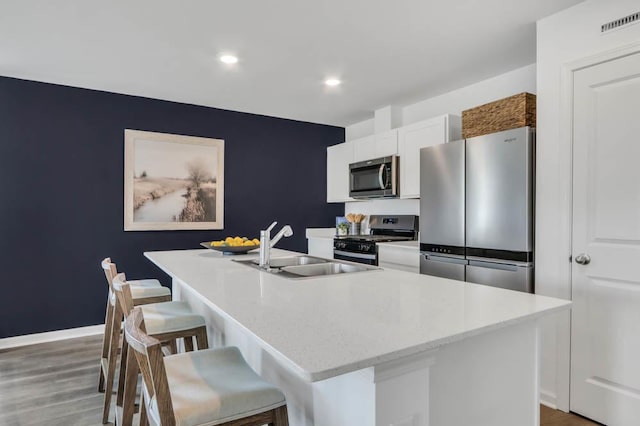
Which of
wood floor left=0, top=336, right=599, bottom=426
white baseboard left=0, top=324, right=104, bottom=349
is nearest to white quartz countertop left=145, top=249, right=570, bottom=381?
wood floor left=0, top=336, right=599, bottom=426

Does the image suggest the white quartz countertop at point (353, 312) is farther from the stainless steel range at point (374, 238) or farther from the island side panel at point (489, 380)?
the stainless steel range at point (374, 238)

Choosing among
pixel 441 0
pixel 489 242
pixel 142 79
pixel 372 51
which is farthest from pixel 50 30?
pixel 489 242

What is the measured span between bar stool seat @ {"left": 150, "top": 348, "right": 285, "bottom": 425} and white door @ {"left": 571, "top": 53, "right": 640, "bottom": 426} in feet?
6.35

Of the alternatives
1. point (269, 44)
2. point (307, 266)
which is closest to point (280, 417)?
point (307, 266)

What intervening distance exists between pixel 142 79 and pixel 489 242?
10.6ft

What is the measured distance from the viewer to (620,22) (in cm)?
209

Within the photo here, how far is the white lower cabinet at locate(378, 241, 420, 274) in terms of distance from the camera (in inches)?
136

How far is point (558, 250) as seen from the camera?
234cm

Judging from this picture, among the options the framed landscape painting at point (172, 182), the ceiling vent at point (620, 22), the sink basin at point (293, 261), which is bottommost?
the sink basin at point (293, 261)

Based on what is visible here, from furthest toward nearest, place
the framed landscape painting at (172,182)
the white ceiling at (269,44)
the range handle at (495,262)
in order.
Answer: the framed landscape painting at (172,182), the range handle at (495,262), the white ceiling at (269,44)

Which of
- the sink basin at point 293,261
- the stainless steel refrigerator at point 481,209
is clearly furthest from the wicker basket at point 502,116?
the sink basin at point 293,261

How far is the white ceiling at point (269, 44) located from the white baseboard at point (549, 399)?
2335mm

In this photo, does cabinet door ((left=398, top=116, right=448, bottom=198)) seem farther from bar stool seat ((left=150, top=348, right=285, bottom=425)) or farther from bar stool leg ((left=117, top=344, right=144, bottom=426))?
bar stool leg ((left=117, top=344, right=144, bottom=426))

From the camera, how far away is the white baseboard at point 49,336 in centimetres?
349
